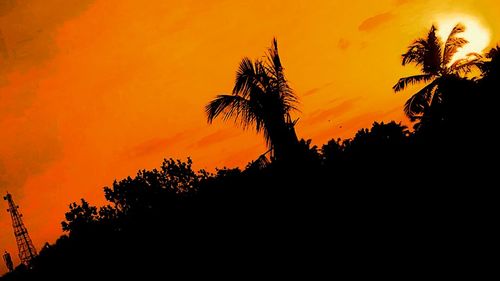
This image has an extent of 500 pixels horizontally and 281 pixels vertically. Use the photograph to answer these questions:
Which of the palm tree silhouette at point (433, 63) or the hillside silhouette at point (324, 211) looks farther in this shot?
the palm tree silhouette at point (433, 63)

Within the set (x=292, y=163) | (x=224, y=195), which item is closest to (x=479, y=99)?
(x=292, y=163)

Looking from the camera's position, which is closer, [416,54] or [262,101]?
[262,101]

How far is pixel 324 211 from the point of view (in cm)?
768

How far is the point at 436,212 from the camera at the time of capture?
707 cm

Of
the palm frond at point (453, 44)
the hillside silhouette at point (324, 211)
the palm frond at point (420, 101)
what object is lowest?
the hillside silhouette at point (324, 211)

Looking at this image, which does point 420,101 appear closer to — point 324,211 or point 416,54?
point 416,54

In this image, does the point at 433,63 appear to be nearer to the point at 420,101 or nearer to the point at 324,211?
the point at 420,101

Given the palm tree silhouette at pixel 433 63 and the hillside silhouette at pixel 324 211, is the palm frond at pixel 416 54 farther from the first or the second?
the hillside silhouette at pixel 324 211

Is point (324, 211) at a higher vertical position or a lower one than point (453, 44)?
lower

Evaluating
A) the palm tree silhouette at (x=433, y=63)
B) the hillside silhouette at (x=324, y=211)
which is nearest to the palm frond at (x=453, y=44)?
the palm tree silhouette at (x=433, y=63)

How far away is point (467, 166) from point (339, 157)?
7.84 feet

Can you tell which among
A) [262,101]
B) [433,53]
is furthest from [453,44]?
[262,101]

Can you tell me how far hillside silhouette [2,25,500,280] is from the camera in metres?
6.97

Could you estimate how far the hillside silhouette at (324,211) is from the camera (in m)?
6.97
